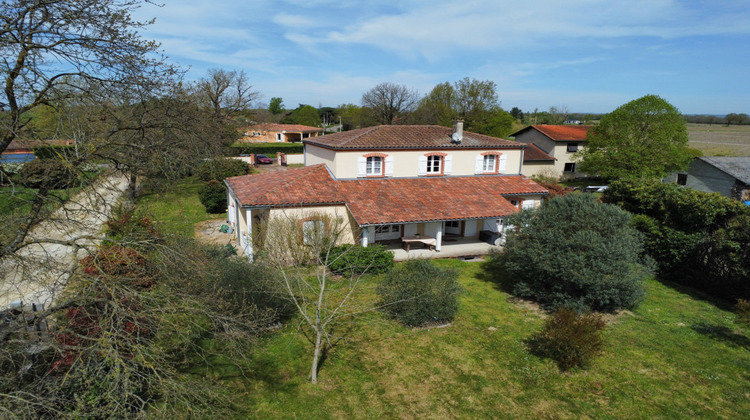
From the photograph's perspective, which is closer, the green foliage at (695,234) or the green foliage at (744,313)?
the green foliage at (744,313)

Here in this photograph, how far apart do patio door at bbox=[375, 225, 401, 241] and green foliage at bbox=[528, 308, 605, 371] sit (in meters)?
10.5

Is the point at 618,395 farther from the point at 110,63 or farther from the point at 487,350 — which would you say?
the point at 110,63

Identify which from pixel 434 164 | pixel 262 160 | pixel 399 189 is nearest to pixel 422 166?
pixel 434 164

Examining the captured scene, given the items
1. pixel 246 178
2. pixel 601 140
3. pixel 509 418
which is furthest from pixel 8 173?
pixel 601 140

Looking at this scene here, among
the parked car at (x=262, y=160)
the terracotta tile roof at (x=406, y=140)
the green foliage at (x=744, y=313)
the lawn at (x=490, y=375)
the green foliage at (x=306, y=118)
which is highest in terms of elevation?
the green foliage at (x=306, y=118)

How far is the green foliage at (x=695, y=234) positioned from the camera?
575 inches

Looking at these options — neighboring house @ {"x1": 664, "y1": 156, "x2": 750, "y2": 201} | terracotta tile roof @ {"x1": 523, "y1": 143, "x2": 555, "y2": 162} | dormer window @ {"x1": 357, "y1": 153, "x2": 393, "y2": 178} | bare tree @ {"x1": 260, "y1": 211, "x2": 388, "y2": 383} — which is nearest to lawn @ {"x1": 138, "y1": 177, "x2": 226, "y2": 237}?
bare tree @ {"x1": 260, "y1": 211, "x2": 388, "y2": 383}

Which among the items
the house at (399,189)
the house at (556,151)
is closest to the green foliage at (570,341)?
the house at (399,189)

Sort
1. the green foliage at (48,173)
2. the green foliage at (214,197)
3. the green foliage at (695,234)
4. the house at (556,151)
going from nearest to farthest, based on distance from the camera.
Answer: the green foliage at (48,173) < the green foliage at (695,234) < the green foliage at (214,197) < the house at (556,151)

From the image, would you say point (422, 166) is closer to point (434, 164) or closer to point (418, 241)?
point (434, 164)

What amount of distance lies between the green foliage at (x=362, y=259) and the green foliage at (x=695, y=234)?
11.6m

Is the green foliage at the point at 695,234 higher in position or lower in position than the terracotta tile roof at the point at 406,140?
lower

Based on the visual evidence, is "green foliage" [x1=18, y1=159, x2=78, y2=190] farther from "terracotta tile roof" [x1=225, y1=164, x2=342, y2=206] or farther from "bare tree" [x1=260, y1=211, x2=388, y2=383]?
"terracotta tile roof" [x1=225, y1=164, x2=342, y2=206]

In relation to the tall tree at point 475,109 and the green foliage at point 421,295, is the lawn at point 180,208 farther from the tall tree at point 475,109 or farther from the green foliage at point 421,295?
the tall tree at point 475,109
